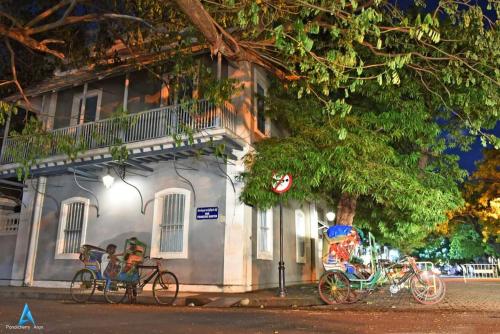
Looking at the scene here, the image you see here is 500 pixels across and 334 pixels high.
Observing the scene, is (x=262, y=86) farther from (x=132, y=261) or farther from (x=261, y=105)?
(x=132, y=261)

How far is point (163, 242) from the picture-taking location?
13.8 meters

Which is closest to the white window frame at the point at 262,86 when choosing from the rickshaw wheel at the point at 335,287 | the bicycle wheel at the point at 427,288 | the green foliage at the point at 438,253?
the rickshaw wheel at the point at 335,287

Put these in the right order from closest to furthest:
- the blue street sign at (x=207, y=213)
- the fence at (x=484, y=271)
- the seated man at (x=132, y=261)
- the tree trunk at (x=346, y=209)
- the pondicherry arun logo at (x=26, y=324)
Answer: the pondicherry arun logo at (x=26, y=324), the seated man at (x=132, y=261), the blue street sign at (x=207, y=213), the tree trunk at (x=346, y=209), the fence at (x=484, y=271)

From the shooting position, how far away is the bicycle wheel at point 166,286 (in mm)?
10211

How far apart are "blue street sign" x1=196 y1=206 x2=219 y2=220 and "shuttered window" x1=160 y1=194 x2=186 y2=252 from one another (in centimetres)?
67

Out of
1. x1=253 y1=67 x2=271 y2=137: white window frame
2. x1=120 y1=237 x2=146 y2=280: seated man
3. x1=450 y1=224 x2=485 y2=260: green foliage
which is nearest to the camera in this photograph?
x1=120 y1=237 x2=146 y2=280: seated man

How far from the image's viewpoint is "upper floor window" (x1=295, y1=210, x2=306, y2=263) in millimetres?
17438

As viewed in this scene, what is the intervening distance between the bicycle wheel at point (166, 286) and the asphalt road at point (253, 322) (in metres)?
1.56

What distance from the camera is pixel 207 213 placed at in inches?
519

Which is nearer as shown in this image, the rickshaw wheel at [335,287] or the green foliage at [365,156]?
the rickshaw wheel at [335,287]

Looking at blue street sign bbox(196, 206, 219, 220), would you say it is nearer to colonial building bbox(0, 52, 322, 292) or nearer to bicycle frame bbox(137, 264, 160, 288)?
colonial building bbox(0, 52, 322, 292)

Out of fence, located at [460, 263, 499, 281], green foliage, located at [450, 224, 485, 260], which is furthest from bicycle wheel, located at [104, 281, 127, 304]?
green foliage, located at [450, 224, 485, 260]

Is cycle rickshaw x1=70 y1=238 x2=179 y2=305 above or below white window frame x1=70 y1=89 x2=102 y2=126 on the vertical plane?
below

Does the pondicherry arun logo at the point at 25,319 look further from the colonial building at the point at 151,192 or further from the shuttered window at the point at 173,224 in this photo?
the shuttered window at the point at 173,224
